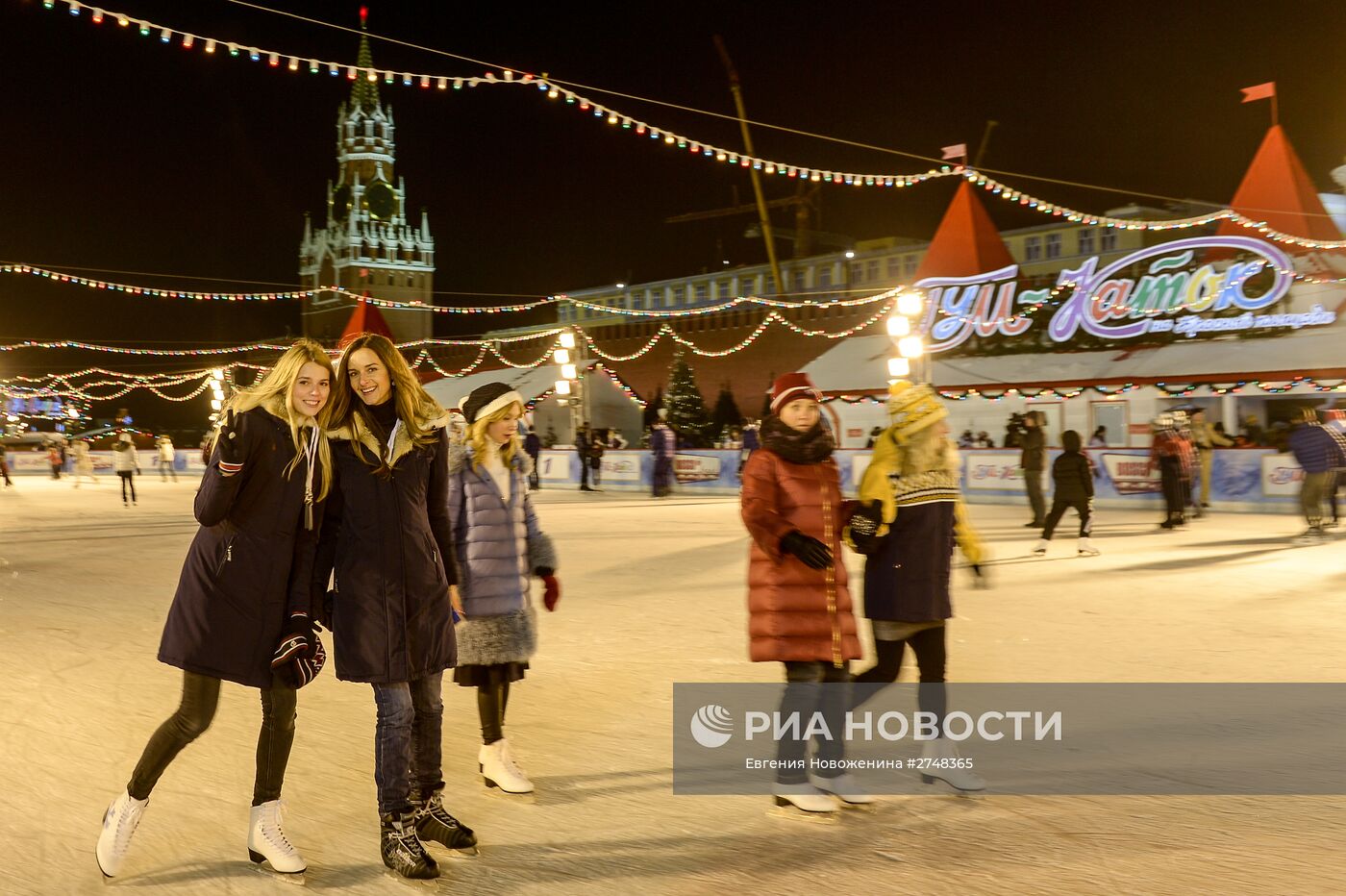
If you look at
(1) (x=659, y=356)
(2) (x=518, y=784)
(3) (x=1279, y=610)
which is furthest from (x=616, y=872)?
(1) (x=659, y=356)

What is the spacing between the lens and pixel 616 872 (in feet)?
9.38

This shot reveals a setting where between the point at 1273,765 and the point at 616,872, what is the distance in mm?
2353

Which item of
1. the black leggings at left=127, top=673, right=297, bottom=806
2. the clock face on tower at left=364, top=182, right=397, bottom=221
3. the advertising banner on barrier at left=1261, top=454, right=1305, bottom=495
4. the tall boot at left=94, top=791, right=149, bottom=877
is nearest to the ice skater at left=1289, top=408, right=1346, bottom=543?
the advertising banner on barrier at left=1261, top=454, right=1305, bottom=495

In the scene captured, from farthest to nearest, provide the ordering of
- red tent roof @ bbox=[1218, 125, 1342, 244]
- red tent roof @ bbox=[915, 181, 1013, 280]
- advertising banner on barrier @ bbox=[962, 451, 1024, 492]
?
red tent roof @ bbox=[915, 181, 1013, 280]
red tent roof @ bbox=[1218, 125, 1342, 244]
advertising banner on barrier @ bbox=[962, 451, 1024, 492]

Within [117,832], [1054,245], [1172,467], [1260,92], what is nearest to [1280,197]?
[1260,92]

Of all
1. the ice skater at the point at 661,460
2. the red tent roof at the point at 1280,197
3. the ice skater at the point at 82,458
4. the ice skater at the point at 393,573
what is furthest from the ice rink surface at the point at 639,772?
the ice skater at the point at 82,458

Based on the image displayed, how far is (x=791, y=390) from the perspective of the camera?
331 centimetres

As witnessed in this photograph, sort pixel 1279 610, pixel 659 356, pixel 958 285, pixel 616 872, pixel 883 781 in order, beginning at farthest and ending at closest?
pixel 659 356
pixel 958 285
pixel 1279 610
pixel 883 781
pixel 616 872

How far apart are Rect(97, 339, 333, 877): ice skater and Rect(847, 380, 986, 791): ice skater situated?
5.53 ft

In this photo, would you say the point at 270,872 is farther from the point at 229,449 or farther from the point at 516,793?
the point at 229,449

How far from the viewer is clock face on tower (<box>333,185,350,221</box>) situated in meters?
86.9

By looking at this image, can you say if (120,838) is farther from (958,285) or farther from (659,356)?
(659,356)

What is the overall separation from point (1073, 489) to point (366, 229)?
8138cm

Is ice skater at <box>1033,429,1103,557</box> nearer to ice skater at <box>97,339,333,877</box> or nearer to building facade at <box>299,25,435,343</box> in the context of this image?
ice skater at <box>97,339,333,877</box>
